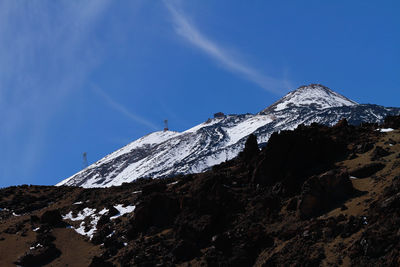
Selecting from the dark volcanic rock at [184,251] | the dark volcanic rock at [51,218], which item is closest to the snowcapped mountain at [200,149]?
the dark volcanic rock at [51,218]

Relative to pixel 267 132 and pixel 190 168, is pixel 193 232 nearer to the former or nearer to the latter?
pixel 190 168

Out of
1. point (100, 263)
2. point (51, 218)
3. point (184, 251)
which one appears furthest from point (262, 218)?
point (51, 218)

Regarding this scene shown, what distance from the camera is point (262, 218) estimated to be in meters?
31.4

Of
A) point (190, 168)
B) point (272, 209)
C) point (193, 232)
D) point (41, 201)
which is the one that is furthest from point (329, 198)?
point (190, 168)

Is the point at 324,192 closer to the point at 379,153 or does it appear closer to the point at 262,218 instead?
the point at 262,218

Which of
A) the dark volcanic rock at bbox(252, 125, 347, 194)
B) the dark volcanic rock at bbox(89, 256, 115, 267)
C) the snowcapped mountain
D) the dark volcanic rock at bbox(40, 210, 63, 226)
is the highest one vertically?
the snowcapped mountain

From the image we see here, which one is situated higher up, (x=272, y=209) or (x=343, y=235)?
Answer: (x=272, y=209)

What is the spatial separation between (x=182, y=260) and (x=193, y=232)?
8.75 ft

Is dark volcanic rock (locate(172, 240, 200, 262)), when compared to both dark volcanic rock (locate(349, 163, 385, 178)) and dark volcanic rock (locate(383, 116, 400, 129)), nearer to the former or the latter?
dark volcanic rock (locate(349, 163, 385, 178))

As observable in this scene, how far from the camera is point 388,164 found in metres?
30.5

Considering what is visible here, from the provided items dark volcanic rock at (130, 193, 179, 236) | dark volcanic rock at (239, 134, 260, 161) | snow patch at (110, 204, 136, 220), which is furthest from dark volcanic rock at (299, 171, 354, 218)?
snow patch at (110, 204, 136, 220)

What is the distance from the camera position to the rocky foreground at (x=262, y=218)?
75.3ft

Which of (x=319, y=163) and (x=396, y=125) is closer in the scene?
(x=319, y=163)

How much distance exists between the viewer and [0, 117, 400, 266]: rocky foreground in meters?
22.9
